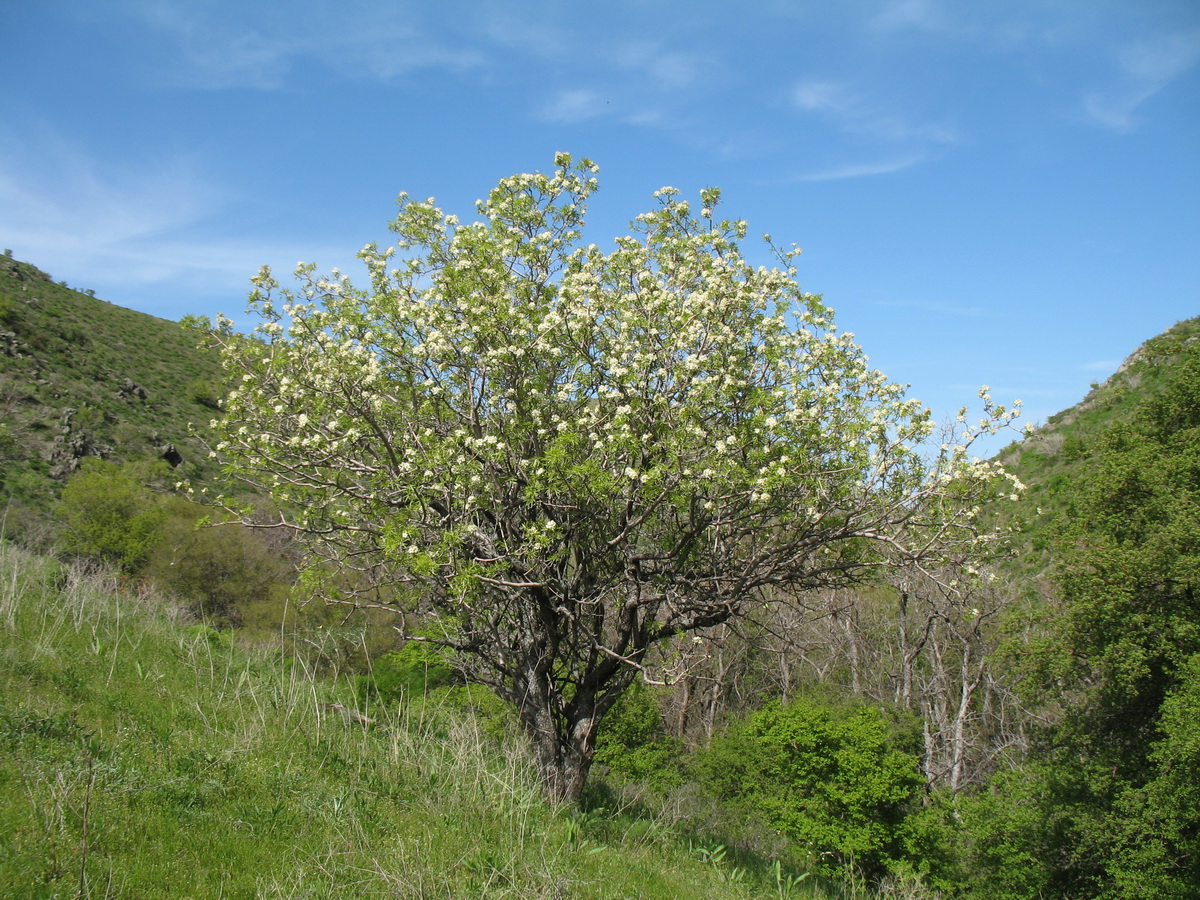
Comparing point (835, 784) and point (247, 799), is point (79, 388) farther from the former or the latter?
point (247, 799)

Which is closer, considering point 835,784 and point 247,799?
point 247,799

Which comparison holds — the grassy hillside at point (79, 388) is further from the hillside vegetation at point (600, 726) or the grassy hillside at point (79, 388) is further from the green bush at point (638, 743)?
the green bush at point (638, 743)

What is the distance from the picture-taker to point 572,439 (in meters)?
7.34

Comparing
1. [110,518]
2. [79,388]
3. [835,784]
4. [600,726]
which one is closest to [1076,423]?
[835,784]

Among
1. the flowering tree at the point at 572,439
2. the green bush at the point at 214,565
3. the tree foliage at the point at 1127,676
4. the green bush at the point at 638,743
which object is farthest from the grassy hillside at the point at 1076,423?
the green bush at the point at 214,565

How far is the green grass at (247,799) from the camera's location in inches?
158

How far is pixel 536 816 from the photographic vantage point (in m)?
6.31

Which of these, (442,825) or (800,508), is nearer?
(442,825)

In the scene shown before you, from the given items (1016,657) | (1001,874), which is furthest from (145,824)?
(1001,874)

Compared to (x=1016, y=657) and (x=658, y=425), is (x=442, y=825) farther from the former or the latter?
(x=1016, y=657)

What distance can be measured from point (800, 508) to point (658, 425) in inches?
78.3

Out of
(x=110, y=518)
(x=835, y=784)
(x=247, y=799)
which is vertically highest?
(x=247, y=799)

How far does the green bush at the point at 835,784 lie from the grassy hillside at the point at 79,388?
96.6ft

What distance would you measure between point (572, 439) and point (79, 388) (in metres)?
53.4
